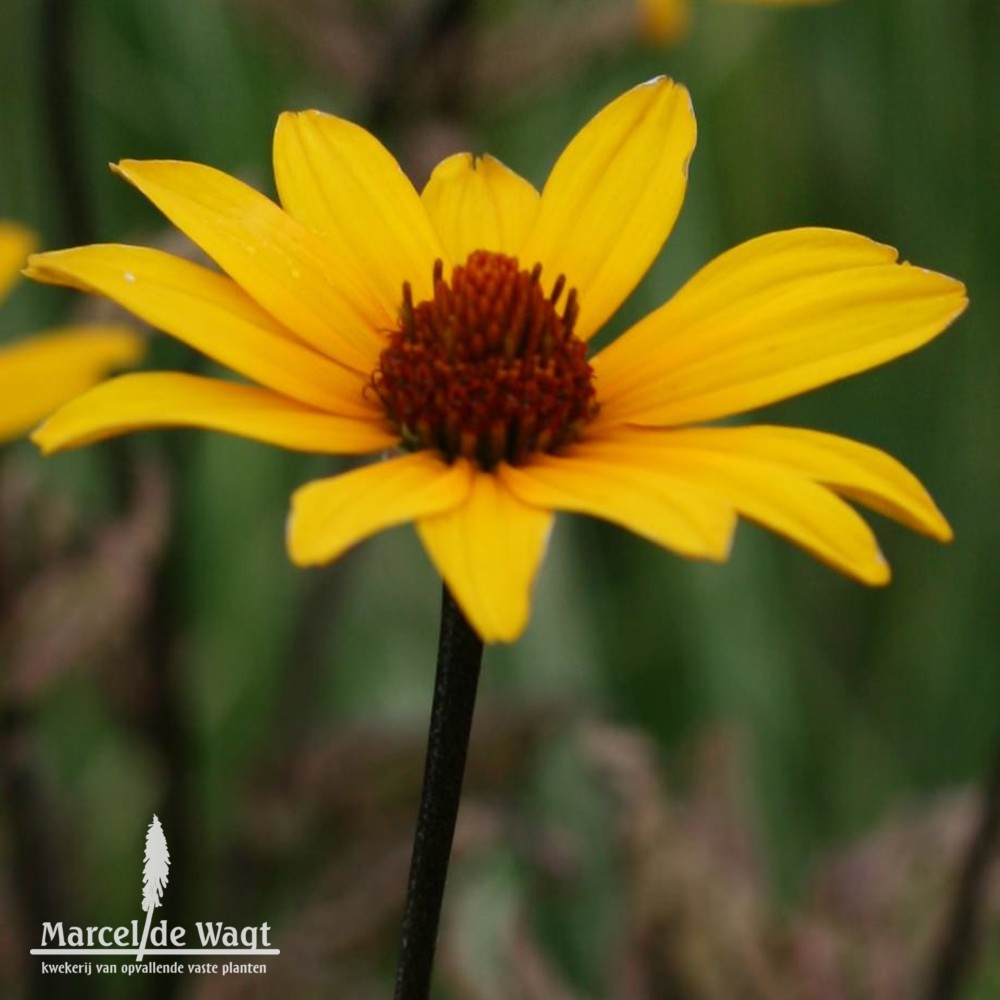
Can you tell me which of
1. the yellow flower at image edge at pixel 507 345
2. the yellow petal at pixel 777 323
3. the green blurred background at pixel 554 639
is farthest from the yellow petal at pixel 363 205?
the green blurred background at pixel 554 639

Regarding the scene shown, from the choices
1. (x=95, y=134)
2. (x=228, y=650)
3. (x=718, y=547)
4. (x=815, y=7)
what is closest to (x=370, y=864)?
(x=228, y=650)

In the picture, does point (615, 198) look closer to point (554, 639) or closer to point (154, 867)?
point (154, 867)

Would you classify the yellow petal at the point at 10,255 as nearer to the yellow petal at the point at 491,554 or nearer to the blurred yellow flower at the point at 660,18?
the blurred yellow flower at the point at 660,18

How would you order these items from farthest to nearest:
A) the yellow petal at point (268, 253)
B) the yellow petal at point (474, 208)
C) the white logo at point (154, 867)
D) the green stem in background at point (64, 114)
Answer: the green stem in background at point (64, 114) → the white logo at point (154, 867) → the yellow petal at point (474, 208) → the yellow petal at point (268, 253)

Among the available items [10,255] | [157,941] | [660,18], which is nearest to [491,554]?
[10,255]

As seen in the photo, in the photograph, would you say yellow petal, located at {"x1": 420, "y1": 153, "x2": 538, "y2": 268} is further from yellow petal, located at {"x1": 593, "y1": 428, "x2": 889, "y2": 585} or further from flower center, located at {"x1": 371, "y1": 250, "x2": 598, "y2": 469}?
yellow petal, located at {"x1": 593, "y1": 428, "x2": 889, "y2": 585}

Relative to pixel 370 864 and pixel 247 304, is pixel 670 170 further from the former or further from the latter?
pixel 370 864
